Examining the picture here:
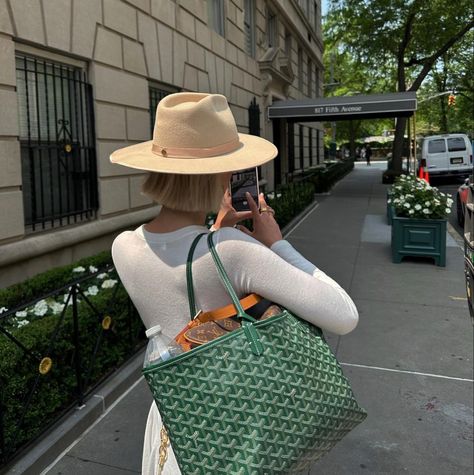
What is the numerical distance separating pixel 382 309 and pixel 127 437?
12.6 feet

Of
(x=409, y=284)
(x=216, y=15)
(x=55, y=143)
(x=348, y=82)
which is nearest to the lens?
(x=55, y=143)

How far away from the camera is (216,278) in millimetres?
1500

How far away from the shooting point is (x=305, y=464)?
142 centimetres

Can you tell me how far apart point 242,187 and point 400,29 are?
25710mm

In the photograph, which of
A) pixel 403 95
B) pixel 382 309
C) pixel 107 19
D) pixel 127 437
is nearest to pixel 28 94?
pixel 107 19

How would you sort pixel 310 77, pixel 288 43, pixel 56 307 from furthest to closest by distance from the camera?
1. pixel 310 77
2. pixel 288 43
3. pixel 56 307

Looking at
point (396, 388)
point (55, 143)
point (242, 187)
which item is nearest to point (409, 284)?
point (396, 388)

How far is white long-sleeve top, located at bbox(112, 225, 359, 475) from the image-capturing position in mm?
1463

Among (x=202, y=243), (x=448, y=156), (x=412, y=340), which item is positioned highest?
(x=448, y=156)

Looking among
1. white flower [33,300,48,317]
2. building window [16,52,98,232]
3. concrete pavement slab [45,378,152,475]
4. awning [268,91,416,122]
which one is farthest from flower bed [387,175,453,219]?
awning [268,91,416,122]

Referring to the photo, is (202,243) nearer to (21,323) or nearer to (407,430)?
(407,430)

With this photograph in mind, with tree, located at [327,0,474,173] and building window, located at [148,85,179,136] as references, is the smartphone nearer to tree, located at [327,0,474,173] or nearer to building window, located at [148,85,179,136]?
building window, located at [148,85,179,136]

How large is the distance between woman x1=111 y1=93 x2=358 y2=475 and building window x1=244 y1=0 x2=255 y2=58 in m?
14.5

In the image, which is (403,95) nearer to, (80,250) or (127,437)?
(80,250)
